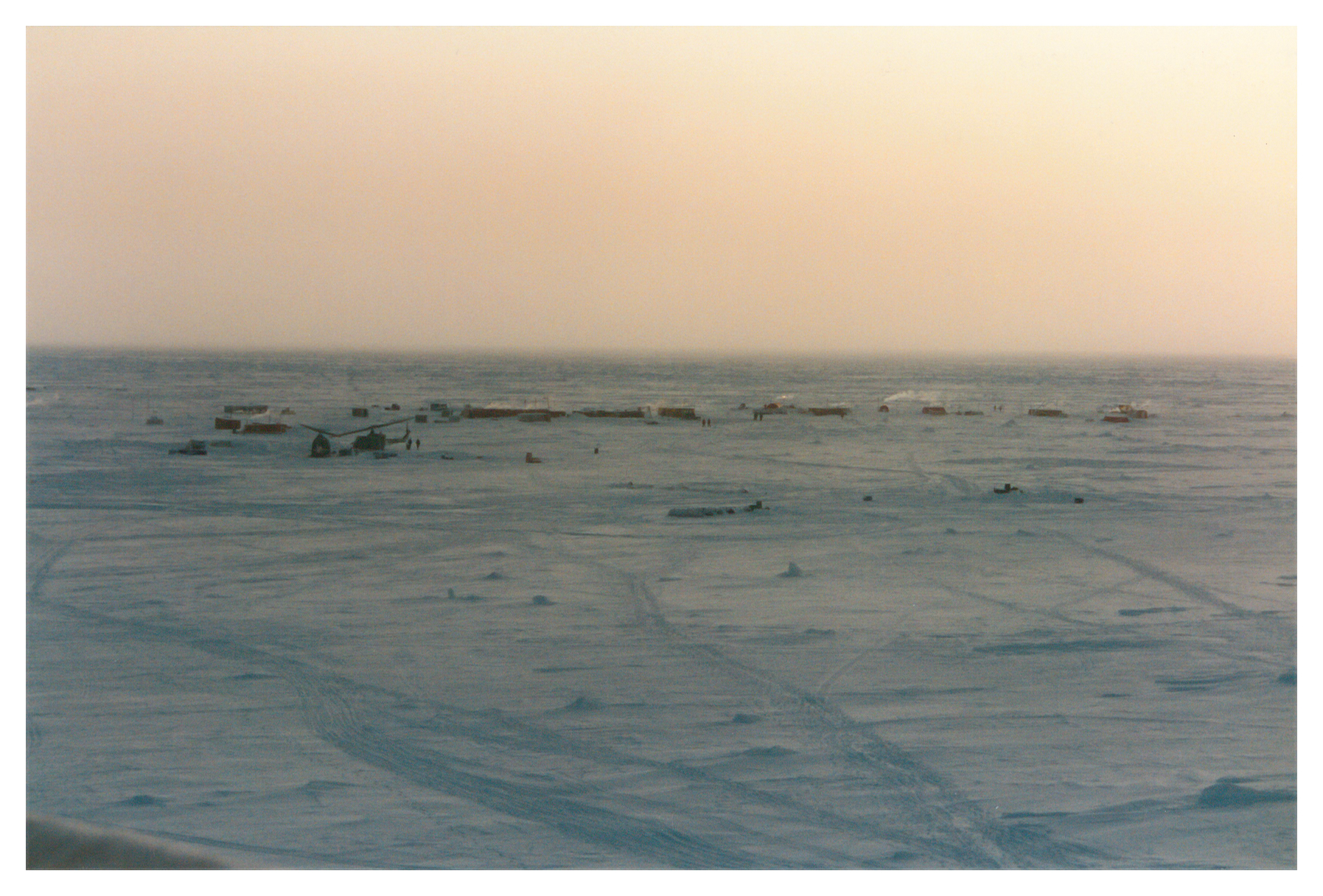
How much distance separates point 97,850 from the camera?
14.9ft

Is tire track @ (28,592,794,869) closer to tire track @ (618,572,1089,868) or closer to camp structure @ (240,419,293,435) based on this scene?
tire track @ (618,572,1089,868)

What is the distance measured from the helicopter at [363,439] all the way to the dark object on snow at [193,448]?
626 millimetres

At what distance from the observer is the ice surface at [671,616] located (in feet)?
15.0

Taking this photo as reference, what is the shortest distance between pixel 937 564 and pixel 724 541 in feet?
4.38

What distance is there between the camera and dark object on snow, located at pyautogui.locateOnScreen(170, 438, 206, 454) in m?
6.57

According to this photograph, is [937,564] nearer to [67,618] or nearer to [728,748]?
[728,748]

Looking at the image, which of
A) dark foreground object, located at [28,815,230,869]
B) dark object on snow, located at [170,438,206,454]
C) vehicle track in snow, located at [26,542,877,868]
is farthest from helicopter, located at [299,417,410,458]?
dark foreground object, located at [28,815,230,869]

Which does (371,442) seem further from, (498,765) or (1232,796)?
(1232,796)

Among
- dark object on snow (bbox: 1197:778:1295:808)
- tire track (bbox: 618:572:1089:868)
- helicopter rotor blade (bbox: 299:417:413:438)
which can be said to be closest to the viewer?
tire track (bbox: 618:572:1089:868)

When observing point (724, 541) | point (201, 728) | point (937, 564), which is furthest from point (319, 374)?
point (937, 564)

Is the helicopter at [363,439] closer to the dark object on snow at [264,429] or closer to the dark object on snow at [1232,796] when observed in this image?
the dark object on snow at [264,429]

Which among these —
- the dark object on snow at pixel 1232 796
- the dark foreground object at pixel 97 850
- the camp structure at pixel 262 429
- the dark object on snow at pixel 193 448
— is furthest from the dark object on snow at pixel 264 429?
the dark object on snow at pixel 1232 796

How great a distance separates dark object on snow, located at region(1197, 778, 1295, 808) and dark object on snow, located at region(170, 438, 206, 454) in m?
6.07

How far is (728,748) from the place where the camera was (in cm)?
486
